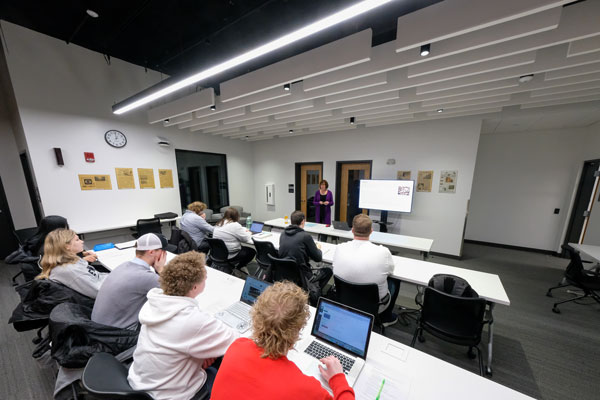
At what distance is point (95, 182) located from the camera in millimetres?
3840

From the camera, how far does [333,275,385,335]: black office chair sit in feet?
5.50

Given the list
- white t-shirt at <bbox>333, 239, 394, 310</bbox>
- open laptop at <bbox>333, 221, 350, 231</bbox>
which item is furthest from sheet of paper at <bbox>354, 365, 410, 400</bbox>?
open laptop at <bbox>333, 221, 350, 231</bbox>

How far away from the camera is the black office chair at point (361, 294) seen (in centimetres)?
168

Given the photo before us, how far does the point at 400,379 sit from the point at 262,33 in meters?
3.84

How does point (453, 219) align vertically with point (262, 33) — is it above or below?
below

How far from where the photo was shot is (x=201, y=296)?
1733 millimetres

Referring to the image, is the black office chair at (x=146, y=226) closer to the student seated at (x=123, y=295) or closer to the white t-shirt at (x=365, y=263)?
the student seated at (x=123, y=295)

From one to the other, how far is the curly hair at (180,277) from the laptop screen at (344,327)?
29.1 inches

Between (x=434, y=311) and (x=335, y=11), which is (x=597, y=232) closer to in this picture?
(x=434, y=311)

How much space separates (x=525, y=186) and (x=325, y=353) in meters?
6.28

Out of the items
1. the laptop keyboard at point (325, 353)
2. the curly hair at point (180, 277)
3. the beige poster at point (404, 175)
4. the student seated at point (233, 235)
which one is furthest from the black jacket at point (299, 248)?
the beige poster at point (404, 175)

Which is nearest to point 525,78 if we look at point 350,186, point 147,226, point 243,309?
point 350,186

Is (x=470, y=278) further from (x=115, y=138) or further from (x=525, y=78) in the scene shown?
(x=115, y=138)

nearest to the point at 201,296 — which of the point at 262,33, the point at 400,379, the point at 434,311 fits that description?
the point at 400,379
